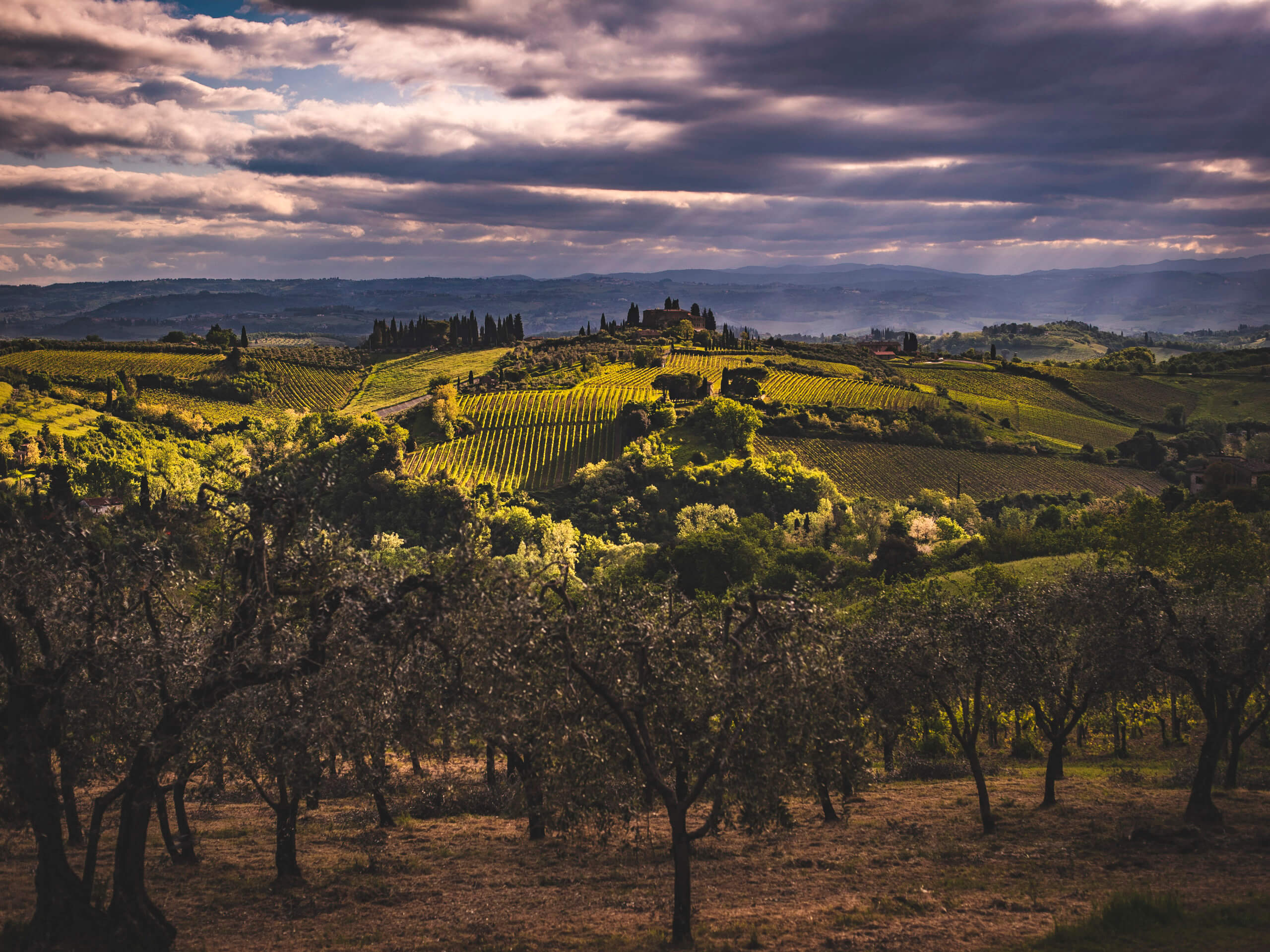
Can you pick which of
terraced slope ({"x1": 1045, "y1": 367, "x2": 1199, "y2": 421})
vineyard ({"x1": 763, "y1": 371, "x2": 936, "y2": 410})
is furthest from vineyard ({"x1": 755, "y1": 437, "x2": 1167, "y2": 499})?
terraced slope ({"x1": 1045, "y1": 367, "x2": 1199, "y2": 421})

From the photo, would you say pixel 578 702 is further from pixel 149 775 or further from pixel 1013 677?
pixel 1013 677

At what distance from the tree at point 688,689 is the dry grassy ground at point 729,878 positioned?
313cm

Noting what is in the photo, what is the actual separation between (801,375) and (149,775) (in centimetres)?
18746

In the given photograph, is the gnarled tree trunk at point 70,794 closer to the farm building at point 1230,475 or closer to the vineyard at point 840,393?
the farm building at point 1230,475

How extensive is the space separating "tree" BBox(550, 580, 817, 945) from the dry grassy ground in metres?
Answer: 3.13

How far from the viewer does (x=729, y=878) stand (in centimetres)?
2384

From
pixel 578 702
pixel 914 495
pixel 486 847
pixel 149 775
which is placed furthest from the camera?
pixel 914 495

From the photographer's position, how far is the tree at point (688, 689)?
17.3 m

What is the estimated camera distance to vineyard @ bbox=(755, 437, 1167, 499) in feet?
451

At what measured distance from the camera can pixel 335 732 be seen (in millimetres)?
17312

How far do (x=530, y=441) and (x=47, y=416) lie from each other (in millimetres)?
99063

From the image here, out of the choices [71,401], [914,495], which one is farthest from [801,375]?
[71,401]

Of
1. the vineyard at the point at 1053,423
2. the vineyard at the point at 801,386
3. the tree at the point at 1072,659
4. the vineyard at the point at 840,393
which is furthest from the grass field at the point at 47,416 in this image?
the vineyard at the point at 1053,423

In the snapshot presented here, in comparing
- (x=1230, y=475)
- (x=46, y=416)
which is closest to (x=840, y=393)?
(x=1230, y=475)
